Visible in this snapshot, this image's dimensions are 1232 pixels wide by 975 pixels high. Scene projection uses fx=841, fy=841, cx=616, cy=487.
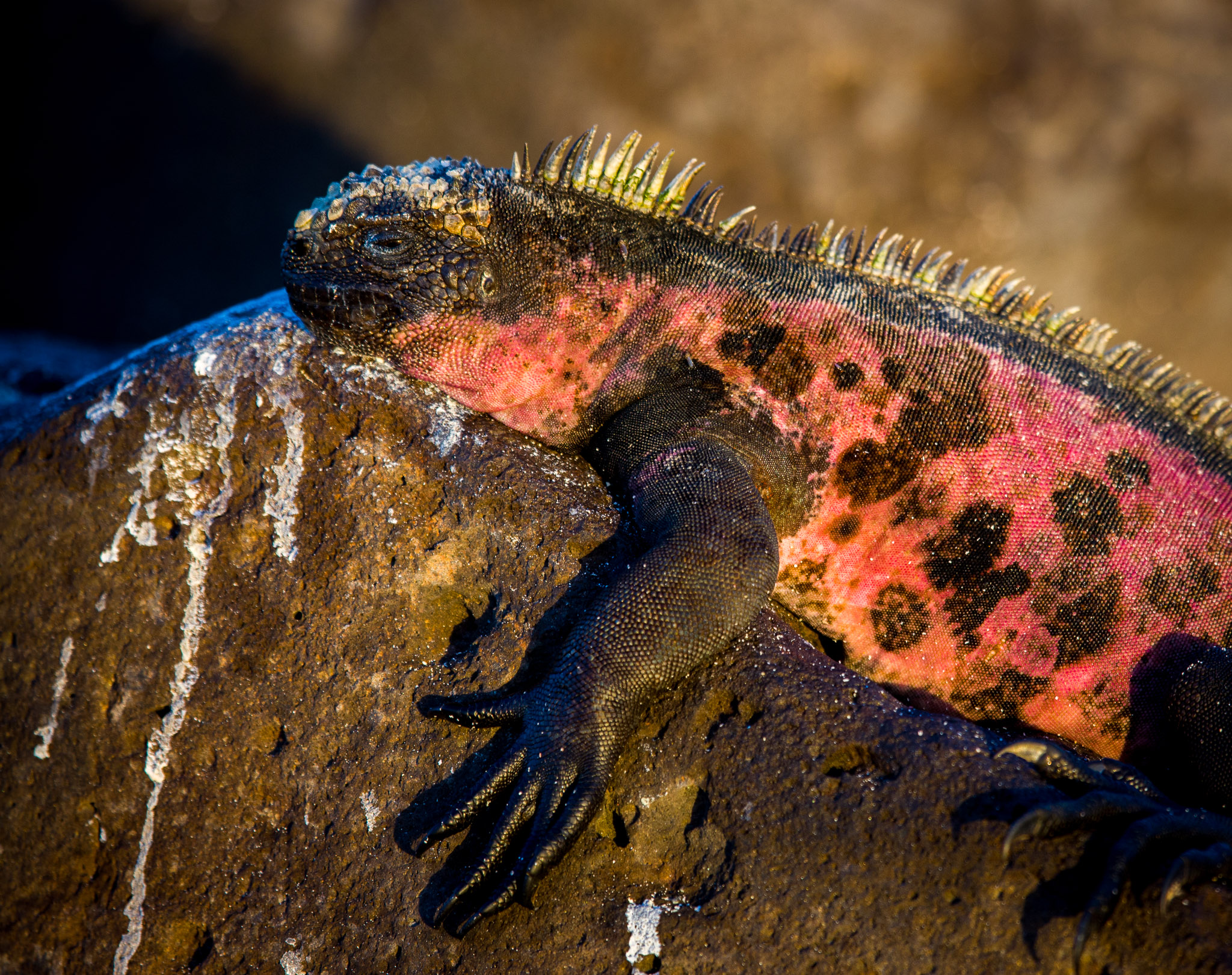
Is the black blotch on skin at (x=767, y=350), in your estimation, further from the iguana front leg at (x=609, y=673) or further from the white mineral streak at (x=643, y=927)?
the white mineral streak at (x=643, y=927)

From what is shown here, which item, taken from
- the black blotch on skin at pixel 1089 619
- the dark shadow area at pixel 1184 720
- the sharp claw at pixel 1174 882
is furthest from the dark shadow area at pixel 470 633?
the dark shadow area at pixel 1184 720

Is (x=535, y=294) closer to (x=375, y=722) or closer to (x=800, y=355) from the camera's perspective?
(x=800, y=355)

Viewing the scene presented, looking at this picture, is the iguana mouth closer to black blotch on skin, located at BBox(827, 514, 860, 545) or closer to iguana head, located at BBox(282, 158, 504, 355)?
iguana head, located at BBox(282, 158, 504, 355)

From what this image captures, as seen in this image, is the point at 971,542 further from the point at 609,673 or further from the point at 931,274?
the point at 609,673

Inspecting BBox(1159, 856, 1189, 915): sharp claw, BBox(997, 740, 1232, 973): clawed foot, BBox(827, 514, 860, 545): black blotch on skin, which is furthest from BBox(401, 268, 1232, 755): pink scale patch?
BBox(1159, 856, 1189, 915): sharp claw

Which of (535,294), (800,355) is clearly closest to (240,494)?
(535,294)

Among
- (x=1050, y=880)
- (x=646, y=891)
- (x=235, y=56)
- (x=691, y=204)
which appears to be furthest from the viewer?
(x=235, y=56)
